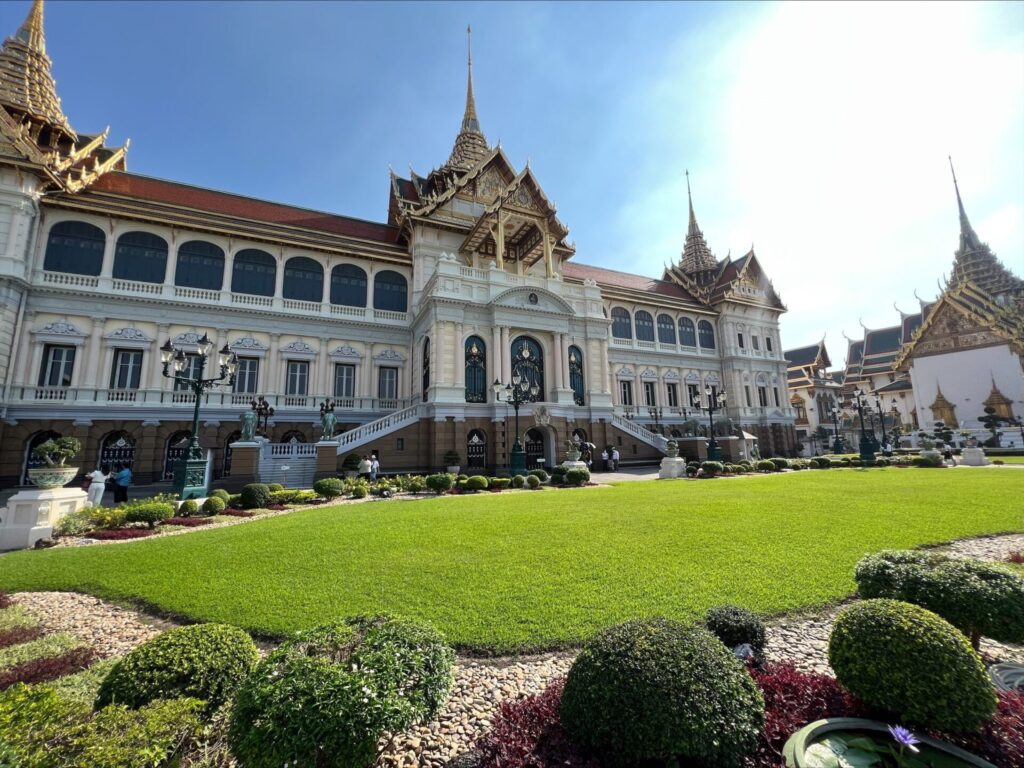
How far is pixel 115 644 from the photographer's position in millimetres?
4711

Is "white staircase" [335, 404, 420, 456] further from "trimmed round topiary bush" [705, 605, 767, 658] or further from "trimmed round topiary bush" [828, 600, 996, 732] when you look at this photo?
"trimmed round topiary bush" [828, 600, 996, 732]

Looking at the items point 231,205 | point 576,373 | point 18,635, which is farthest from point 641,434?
point 231,205

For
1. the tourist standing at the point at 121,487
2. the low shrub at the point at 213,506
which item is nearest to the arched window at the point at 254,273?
the tourist standing at the point at 121,487

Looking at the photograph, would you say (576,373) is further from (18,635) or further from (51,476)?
(18,635)

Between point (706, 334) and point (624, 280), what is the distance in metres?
9.12

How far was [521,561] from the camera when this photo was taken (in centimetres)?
676

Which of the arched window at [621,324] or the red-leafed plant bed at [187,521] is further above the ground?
the arched window at [621,324]

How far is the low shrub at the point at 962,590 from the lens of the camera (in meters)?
3.53

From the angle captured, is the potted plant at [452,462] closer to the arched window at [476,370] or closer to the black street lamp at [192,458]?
the arched window at [476,370]

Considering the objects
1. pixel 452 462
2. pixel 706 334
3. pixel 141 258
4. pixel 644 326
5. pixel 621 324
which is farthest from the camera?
pixel 706 334

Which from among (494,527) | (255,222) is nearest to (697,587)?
(494,527)

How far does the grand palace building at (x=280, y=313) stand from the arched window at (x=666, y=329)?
35.9 feet

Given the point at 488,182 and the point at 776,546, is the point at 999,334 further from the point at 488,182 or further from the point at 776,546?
the point at 776,546

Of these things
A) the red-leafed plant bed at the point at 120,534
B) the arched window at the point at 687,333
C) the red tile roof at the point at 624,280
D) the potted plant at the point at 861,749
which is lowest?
the potted plant at the point at 861,749
